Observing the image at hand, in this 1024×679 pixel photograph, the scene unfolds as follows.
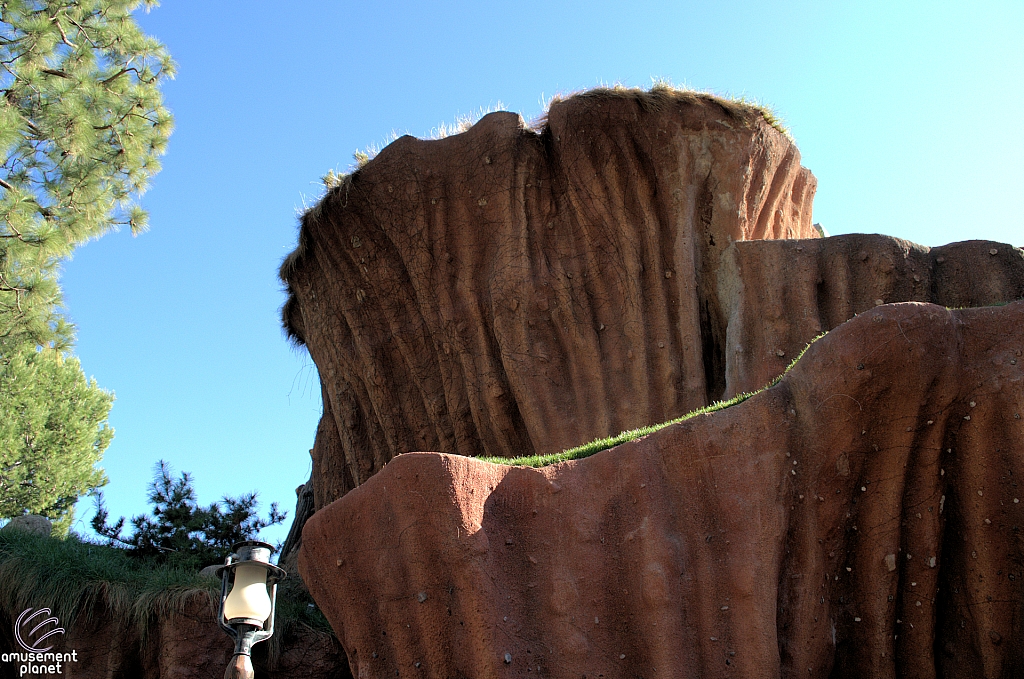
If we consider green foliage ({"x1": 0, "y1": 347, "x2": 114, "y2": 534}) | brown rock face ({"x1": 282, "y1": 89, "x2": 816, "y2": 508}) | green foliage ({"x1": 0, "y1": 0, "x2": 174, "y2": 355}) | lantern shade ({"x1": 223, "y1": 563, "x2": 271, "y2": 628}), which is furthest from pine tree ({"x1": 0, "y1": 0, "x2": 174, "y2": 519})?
lantern shade ({"x1": 223, "y1": 563, "x2": 271, "y2": 628})

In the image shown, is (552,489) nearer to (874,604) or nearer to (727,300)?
(874,604)

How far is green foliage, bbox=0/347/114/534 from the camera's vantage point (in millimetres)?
17520

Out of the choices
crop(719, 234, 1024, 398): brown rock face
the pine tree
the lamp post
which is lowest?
the lamp post

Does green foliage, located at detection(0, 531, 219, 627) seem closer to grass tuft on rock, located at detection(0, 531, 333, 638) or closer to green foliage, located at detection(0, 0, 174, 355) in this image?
grass tuft on rock, located at detection(0, 531, 333, 638)

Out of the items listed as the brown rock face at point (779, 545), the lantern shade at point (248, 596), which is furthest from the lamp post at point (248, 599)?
the brown rock face at point (779, 545)

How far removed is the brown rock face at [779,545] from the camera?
5641mm

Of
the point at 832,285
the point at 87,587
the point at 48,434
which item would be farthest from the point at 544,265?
the point at 48,434

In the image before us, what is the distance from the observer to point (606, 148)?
10.4 m

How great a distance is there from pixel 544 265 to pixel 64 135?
255 inches

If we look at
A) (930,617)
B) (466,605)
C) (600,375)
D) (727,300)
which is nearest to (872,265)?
(727,300)

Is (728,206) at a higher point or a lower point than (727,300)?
higher

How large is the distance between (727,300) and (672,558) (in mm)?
4168

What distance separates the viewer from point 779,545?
5.72 metres

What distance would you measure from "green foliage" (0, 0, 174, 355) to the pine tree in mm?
13
